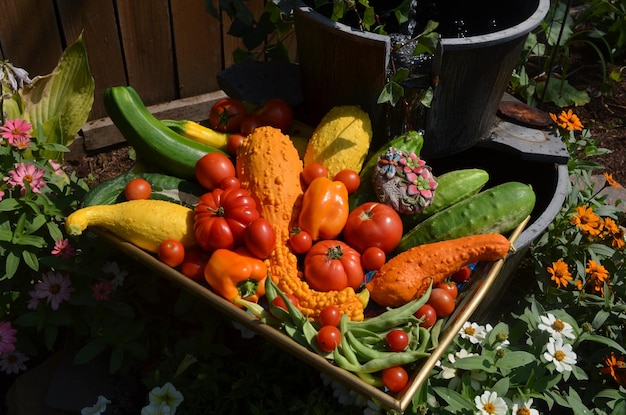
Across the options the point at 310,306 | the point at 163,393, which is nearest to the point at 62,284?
the point at 163,393

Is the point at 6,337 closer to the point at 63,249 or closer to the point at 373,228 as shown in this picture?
the point at 63,249

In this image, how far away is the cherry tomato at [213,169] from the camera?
2.44 m

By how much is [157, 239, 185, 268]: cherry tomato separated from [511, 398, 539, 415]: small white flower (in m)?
1.31

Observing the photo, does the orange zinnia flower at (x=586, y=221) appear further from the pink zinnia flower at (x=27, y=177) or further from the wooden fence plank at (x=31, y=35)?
the wooden fence plank at (x=31, y=35)

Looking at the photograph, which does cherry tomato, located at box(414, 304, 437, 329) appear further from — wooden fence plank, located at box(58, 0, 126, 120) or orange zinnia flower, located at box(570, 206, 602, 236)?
wooden fence plank, located at box(58, 0, 126, 120)

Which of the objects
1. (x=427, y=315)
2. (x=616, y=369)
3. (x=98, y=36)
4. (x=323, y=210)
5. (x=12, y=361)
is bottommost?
(x=12, y=361)

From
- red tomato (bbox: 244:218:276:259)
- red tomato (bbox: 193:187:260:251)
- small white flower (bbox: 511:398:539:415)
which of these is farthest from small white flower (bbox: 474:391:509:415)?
red tomato (bbox: 193:187:260:251)

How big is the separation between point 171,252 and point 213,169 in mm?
425

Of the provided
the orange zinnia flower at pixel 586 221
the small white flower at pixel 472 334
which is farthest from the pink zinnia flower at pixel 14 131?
the orange zinnia flower at pixel 586 221

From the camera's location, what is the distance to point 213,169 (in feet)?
8.01

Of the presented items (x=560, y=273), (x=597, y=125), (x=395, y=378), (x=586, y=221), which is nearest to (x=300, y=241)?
(x=395, y=378)

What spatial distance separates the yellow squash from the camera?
221 cm

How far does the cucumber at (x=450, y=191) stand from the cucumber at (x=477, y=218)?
50 millimetres

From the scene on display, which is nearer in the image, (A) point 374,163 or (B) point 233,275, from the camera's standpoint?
(B) point 233,275
